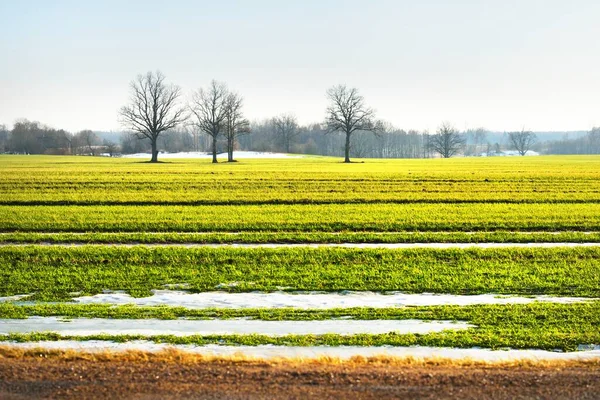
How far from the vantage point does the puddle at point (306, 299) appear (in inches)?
438

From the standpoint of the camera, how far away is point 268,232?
62.6 feet

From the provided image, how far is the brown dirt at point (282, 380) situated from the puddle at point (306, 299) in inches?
129

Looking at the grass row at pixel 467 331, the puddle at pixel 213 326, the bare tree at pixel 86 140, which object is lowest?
the puddle at pixel 213 326

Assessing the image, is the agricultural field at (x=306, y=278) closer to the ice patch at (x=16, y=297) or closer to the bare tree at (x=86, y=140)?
the ice patch at (x=16, y=297)

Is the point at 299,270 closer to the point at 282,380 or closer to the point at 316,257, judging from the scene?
the point at 316,257

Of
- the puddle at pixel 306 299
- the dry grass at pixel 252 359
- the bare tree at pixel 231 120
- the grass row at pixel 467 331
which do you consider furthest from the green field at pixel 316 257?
the bare tree at pixel 231 120

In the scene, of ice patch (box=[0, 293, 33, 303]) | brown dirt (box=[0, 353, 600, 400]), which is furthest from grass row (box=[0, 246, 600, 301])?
brown dirt (box=[0, 353, 600, 400])

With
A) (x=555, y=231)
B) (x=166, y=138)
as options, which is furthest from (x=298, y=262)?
(x=166, y=138)

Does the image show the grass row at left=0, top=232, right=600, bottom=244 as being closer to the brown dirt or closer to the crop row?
the crop row

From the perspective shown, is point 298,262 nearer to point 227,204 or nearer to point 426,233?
point 426,233

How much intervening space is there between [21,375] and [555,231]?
54.9 ft

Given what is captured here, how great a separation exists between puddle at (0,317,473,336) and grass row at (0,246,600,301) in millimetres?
1804

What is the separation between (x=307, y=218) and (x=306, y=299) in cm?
1073

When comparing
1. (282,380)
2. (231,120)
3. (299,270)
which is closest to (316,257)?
(299,270)
